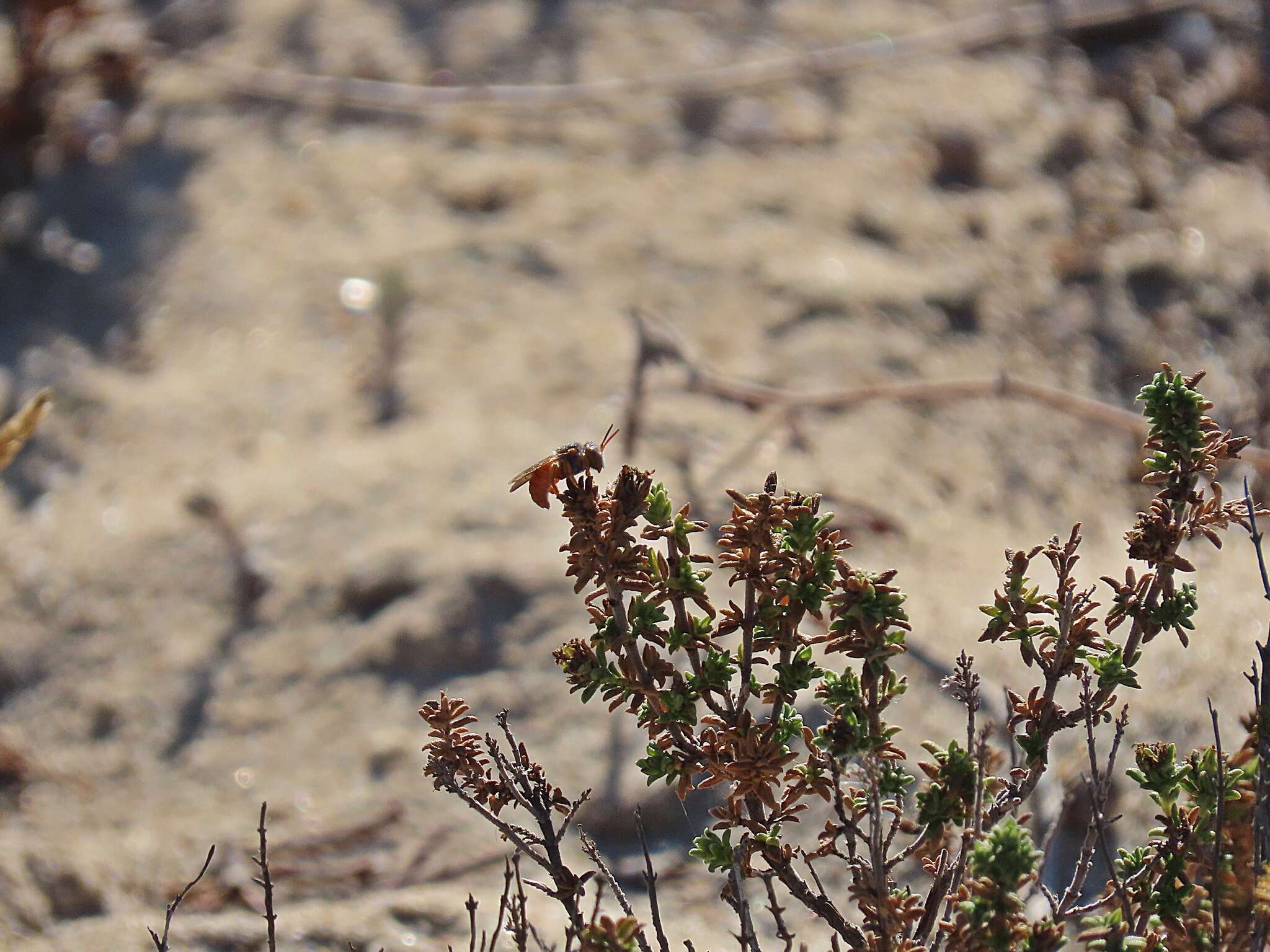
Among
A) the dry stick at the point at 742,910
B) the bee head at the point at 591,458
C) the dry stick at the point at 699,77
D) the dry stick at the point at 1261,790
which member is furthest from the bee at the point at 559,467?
the dry stick at the point at 699,77

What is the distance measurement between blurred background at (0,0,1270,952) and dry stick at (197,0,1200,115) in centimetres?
2

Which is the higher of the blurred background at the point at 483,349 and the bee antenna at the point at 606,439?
the bee antenna at the point at 606,439

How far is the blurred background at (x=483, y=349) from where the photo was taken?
241cm

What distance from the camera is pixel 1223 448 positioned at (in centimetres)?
133

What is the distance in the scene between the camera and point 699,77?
169 inches

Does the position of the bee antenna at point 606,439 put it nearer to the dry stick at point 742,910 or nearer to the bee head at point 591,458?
the bee head at point 591,458

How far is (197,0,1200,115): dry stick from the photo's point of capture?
14.0ft

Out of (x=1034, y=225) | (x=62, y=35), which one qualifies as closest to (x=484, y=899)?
(x=1034, y=225)

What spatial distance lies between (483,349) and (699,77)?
1.52m

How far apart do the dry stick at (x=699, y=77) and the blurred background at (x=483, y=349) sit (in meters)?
0.02

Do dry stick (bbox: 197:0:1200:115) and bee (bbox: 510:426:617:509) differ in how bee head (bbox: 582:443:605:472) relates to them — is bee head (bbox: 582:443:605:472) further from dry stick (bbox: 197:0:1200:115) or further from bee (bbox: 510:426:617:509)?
dry stick (bbox: 197:0:1200:115)

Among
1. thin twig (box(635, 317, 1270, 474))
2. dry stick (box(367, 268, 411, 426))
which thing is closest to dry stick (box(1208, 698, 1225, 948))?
thin twig (box(635, 317, 1270, 474))

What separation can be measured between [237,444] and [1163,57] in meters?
3.35

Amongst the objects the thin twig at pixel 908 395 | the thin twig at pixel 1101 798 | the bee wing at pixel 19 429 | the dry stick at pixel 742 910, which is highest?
the thin twig at pixel 1101 798
